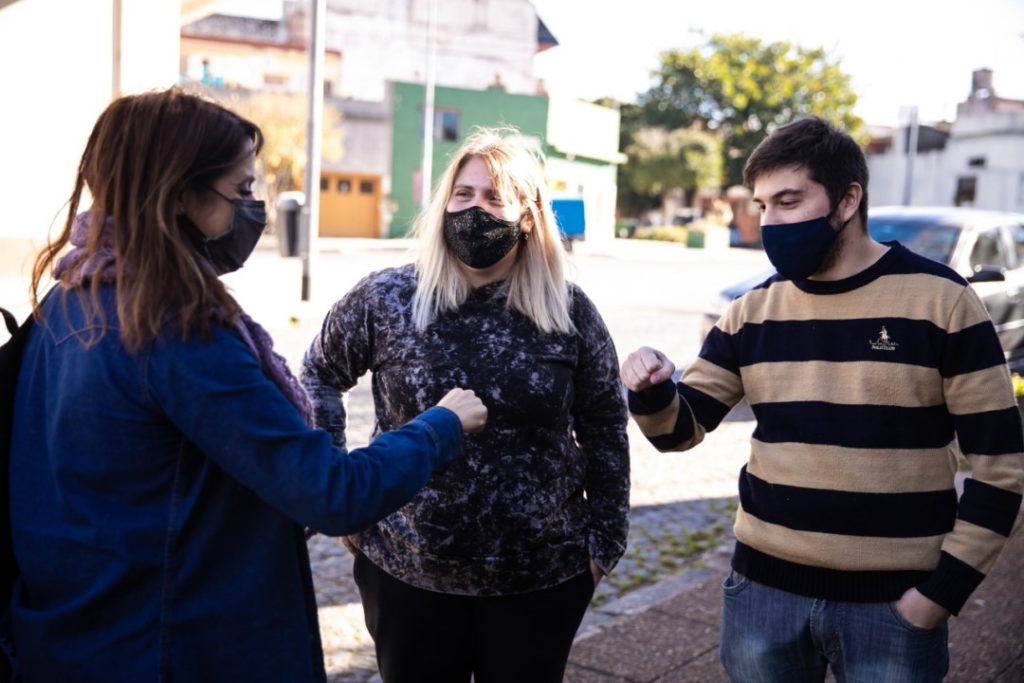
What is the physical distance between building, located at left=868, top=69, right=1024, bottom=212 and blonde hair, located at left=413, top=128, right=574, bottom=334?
45.4 metres

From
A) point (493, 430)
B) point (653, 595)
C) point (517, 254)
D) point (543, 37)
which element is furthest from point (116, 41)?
point (543, 37)

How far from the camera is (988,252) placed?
1099 centimetres

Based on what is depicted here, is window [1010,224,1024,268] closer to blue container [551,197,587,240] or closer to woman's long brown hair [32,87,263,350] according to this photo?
blue container [551,197,587,240]

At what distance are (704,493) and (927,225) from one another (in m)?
4.73

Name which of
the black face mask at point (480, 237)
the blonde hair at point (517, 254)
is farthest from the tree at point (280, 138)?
the black face mask at point (480, 237)

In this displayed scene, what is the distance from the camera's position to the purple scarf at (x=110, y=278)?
1.95 metres

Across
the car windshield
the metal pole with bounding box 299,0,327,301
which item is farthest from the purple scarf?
the metal pole with bounding box 299,0,327,301

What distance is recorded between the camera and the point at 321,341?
315cm

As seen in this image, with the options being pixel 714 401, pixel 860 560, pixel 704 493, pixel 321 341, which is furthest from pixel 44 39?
pixel 860 560

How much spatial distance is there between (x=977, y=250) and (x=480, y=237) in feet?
29.8

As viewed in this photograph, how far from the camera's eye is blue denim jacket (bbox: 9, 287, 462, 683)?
1908 mm

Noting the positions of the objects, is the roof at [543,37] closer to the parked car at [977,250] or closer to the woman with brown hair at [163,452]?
the parked car at [977,250]

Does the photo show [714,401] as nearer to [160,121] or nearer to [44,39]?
[160,121]

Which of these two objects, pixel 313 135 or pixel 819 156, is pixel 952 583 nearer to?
pixel 819 156
